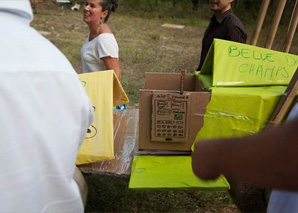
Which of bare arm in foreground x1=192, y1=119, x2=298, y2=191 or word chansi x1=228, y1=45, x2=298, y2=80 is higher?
bare arm in foreground x1=192, y1=119, x2=298, y2=191

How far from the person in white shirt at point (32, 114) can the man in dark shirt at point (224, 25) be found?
5.82ft

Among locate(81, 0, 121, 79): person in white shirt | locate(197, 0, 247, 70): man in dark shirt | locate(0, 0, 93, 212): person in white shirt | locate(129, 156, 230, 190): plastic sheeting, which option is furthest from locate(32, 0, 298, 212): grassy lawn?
locate(0, 0, 93, 212): person in white shirt

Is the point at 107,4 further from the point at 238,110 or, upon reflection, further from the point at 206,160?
the point at 206,160

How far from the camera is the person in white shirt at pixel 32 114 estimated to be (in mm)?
796

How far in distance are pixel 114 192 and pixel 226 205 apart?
82 cm

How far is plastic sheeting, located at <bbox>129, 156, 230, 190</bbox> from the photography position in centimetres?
159

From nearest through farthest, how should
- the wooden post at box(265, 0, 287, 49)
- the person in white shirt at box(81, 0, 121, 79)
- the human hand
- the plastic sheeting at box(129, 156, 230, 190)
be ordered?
the human hand, the plastic sheeting at box(129, 156, 230, 190), the wooden post at box(265, 0, 287, 49), the person in white shirt at box(81, 0, 121, 79)

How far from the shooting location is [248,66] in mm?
1838

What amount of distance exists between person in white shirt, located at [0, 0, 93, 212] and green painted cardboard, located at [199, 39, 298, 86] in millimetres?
1055

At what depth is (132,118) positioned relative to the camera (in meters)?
2.34

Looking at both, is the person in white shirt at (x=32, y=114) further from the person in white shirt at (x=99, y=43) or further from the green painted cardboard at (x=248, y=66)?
the person in white shirt at (x=99, y=43)

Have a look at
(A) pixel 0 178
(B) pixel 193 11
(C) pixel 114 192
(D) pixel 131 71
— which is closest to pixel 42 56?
(A) pixel 0 178

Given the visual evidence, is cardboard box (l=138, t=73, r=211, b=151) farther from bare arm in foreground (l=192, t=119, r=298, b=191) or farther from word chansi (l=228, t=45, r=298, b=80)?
bare arm in foreground (l=192, t=119, r=298, b=191)

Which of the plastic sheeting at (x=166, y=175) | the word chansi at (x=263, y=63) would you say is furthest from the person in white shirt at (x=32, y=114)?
the word chansi at (x=263, y=63)
